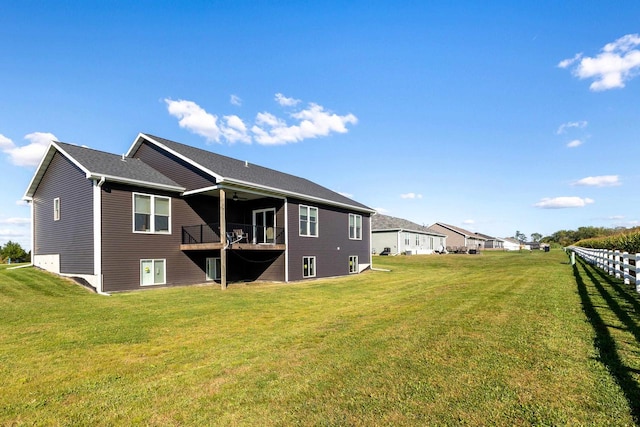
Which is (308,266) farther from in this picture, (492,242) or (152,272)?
(492,242)

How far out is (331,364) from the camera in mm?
4840

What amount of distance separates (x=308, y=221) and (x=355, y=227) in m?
5.15

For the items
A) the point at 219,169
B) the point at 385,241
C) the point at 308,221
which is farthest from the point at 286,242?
the point at 385,241

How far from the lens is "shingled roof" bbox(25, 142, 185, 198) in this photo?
13664 millimetres

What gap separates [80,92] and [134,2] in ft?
16.6

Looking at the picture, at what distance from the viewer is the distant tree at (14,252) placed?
2864 cm

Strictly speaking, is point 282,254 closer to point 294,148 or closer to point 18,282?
point 18,282

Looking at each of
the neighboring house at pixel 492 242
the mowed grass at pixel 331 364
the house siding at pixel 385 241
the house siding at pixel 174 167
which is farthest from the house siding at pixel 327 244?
the neighboring house at pixel 492 242

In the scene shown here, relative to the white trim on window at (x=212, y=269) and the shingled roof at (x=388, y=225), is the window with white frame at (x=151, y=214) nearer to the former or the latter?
the white trim on window at (x=212, y=269)

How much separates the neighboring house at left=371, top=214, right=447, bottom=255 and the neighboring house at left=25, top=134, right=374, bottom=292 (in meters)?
20.1

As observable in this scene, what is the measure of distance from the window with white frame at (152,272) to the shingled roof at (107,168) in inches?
123

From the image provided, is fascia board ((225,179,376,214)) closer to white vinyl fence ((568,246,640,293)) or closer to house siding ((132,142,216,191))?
house siding ((132,142,216,191))

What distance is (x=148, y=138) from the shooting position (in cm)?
1727

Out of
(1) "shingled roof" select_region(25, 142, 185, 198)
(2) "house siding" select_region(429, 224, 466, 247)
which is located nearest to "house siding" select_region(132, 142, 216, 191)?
(1) "shingled roof" select_region(25, 142, 185, 198)
